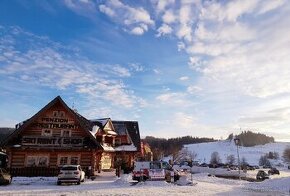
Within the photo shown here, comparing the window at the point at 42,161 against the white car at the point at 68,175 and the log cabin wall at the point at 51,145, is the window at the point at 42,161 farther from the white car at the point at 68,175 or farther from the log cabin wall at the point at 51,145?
the white car at the point at 68,175

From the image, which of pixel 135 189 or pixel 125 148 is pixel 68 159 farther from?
pixel 135 189

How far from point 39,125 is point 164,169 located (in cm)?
1615

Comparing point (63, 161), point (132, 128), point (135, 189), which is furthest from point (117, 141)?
point (135, 189)

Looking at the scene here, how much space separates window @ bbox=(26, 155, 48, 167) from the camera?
41.7 m

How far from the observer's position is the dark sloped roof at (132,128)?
5736cm

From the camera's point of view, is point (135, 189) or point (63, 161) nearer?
point (135, 189)

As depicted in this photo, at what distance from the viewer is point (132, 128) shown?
62156 mm

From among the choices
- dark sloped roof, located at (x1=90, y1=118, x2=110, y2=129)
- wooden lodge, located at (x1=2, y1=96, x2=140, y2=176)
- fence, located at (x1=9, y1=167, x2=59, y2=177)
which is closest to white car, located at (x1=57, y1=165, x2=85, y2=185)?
wooden lodge, located at (x1=2, y1=96, x2=140, y2=176)

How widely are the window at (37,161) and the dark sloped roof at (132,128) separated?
52.4 ft

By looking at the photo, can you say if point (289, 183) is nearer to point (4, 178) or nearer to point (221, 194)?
point (221, 194)

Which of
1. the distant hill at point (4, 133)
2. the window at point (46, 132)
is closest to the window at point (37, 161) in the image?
the window at point (46, 132)

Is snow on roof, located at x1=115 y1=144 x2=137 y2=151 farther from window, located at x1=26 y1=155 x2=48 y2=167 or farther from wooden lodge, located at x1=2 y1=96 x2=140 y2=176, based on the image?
window, located at x1=26 y1=155 x2=48 y2=167

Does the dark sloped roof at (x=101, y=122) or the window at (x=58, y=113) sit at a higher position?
the dark sloped roof at (x=101, y=122)

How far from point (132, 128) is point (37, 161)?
22.5 m
